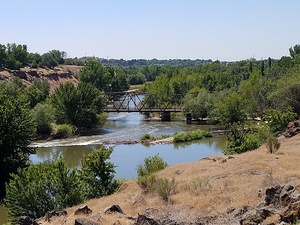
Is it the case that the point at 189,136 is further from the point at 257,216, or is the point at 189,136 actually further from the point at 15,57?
the point at 15,57

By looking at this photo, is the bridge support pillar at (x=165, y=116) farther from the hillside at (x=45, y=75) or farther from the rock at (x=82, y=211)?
the rock at (x=82, y=211)

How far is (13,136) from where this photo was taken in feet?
117

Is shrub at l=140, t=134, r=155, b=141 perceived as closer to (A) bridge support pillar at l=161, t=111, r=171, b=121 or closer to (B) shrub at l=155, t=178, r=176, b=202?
(A) bridge support pillar at l=161, t=111, r=171, b=121

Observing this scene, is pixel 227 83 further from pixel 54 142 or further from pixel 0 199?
pixel 0 199

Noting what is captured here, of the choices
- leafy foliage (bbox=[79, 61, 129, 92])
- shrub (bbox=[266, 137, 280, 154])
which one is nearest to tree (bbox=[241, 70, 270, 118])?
shrub (bbox=[266, 137, 280, 154])

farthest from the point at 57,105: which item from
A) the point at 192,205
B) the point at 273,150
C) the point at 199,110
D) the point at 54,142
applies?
the point at 192,205

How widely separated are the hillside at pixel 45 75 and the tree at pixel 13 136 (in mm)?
71750

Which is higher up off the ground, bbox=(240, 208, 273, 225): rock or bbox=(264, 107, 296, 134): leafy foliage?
bbox=(240, 208, 273, 225): rock

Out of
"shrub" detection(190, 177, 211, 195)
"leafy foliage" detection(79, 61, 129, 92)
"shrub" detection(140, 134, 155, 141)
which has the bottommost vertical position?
"shrub" detection(140, 134, 155, 141)

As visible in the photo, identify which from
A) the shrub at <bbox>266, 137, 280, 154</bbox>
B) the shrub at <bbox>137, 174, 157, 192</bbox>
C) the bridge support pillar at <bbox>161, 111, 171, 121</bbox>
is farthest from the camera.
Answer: the bridge support pillar at <bbox>161, 111, 171, 121</bbox>

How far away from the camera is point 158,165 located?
28.5m

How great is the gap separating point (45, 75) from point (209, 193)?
361 ft

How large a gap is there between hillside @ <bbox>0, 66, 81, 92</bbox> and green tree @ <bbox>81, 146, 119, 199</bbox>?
280ft

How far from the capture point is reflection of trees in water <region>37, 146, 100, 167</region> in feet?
152
